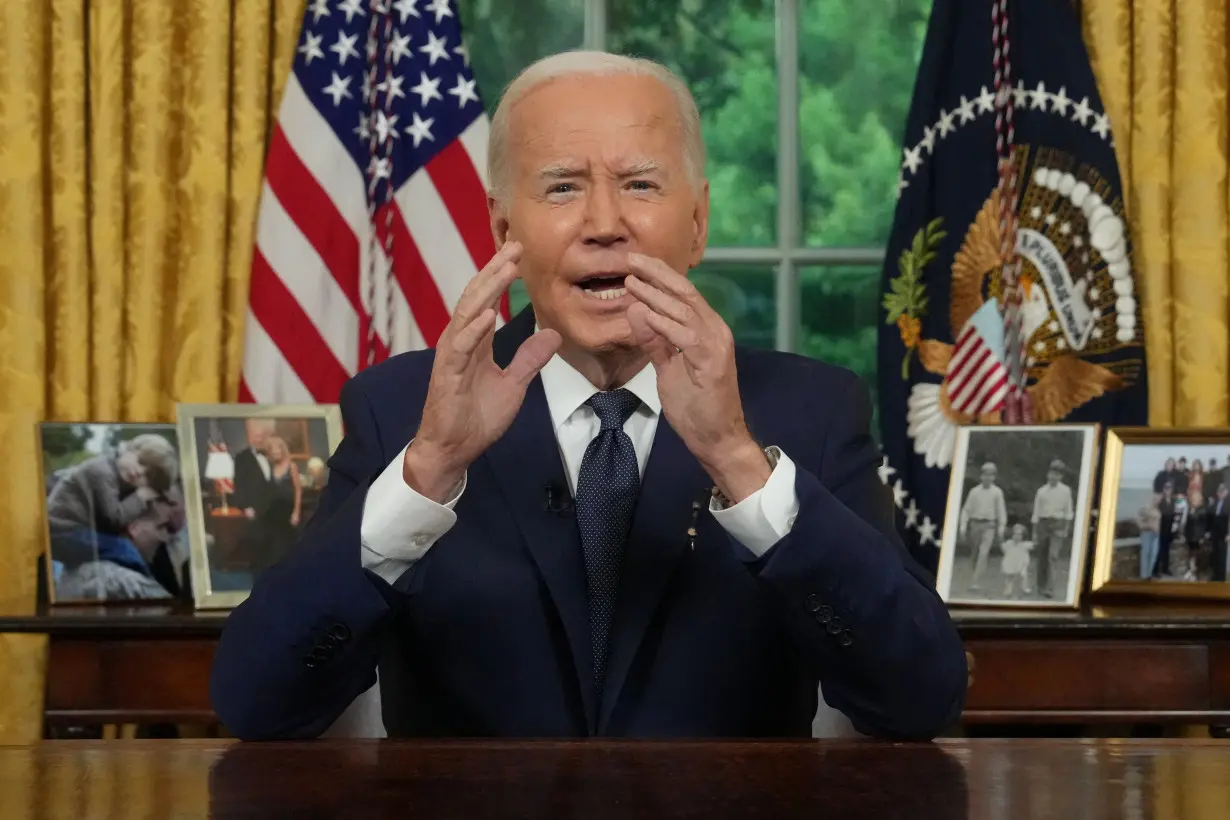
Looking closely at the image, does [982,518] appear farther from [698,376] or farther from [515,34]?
[515,34]

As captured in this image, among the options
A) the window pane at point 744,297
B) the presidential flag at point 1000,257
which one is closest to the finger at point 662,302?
the presidential flag at point 1000,257

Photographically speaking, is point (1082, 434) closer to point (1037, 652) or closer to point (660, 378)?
point (1037, 652)

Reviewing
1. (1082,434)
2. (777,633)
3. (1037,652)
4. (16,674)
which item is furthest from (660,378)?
(16,674)

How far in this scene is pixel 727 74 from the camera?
151 inches

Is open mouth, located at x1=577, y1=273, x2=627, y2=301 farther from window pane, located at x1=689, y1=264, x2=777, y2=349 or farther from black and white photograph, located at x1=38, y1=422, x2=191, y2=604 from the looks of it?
window pane, located at x1=689, y1=264, x2=777, y2=349

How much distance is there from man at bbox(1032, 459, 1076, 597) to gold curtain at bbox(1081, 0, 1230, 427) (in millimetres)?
505

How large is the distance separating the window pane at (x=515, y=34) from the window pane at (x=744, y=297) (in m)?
0.66

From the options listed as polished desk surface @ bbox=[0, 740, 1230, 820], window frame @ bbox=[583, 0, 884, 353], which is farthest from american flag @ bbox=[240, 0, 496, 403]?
polished desk surface @ bbox=[0, 740, 1230, 820]

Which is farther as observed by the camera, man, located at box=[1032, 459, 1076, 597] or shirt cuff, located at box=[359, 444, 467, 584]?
man, located at box=[1032, 459, 1076, 597]

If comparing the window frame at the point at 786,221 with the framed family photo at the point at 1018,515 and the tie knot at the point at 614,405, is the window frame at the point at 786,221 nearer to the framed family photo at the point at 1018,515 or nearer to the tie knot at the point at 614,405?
the framed family photo at the point at 1018,515

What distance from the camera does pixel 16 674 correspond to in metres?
3.43

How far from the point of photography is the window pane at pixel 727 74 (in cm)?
382

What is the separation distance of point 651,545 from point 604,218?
1.37 feet

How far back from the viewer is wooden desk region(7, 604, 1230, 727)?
Answer: 272cm
